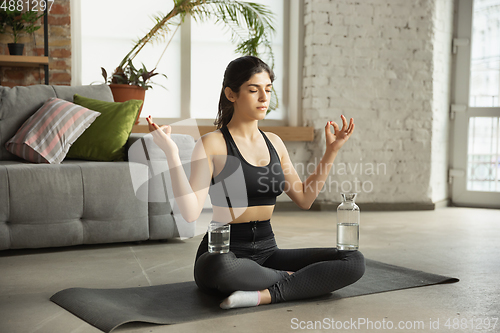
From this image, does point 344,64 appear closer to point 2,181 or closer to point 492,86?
point 492,86

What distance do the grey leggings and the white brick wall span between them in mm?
2462

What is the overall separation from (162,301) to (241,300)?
283 mm

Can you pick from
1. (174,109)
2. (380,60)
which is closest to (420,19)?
(380,60)

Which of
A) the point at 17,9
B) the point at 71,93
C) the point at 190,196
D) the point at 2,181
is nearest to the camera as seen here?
the point at 190,196

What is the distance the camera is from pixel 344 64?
4180 mm

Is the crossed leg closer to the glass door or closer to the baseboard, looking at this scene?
the baseboard

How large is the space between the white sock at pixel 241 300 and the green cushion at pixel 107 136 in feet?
4.70

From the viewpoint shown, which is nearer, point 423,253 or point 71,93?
point 423,253

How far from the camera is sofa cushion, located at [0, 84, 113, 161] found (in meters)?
2.83

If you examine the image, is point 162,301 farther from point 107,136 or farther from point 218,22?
point 218,22

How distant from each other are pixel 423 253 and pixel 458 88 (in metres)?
2.49

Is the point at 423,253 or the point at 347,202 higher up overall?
the point at 347,202

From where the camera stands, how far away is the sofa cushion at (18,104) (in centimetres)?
283

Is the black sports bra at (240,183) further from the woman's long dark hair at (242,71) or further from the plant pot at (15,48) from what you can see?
the plant pot at (15,48)
